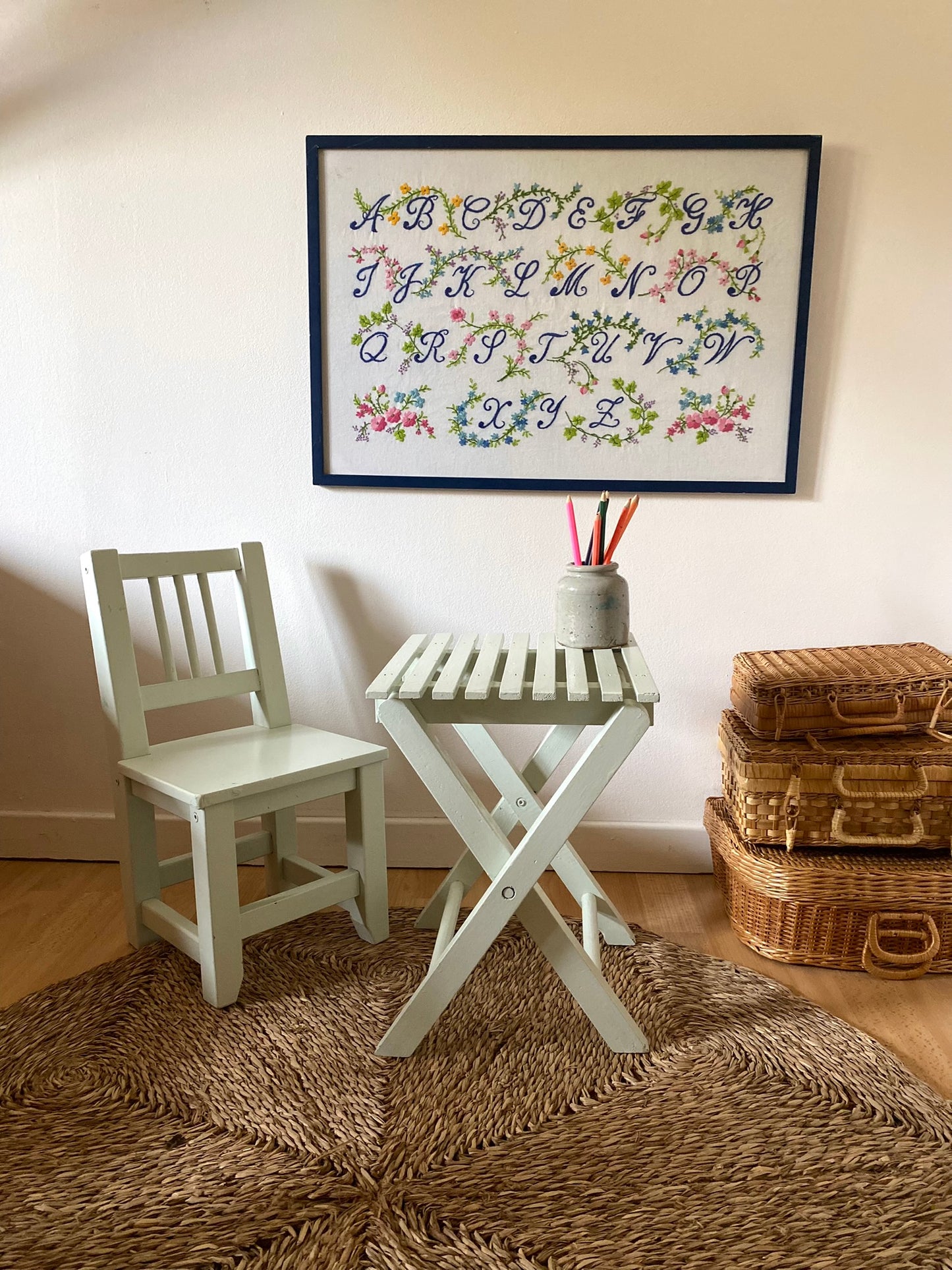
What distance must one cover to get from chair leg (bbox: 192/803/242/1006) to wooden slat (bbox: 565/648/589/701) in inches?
26.4

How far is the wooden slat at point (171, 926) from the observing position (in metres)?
1.75

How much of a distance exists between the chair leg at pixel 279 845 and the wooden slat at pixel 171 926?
0.28 metres

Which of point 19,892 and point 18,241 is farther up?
point 18,241

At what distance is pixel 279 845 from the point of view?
6.91 feet

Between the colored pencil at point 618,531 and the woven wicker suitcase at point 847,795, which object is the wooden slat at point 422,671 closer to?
the colored pencil at point 618,531

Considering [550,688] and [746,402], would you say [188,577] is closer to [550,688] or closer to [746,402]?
[550,688]

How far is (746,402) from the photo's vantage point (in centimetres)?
A: 211

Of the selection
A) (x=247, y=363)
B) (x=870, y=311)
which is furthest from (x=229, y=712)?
(x=870, y=311)

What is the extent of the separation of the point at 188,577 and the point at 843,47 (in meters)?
1.92

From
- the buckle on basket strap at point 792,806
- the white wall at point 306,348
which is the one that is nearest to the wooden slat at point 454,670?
the white wall at point 306,348

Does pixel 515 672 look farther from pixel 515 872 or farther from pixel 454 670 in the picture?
pixel 515 872

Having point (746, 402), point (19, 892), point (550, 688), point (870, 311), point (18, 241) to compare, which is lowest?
point (19, 892)

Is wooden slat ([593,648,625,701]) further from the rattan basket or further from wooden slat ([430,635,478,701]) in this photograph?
the rattan basket

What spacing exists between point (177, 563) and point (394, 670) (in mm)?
693
